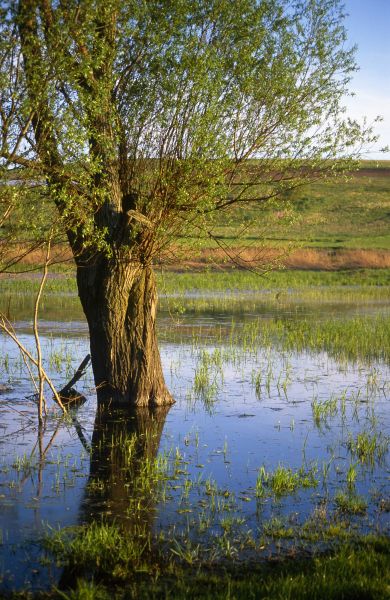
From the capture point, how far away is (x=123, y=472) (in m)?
12.3

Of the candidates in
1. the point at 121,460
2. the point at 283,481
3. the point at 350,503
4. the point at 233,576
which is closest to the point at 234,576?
the point at 233,576

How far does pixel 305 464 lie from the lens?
1280cm

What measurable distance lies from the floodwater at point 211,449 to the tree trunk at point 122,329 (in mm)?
718

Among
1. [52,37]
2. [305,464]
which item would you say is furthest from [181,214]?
[305,464]

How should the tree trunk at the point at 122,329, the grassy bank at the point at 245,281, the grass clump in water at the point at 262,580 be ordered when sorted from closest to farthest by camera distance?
1. the grass clump in water at the point at 262,580
2. the tree trunk at the point at 122,329
3. the grassy bank at the point at 245,281

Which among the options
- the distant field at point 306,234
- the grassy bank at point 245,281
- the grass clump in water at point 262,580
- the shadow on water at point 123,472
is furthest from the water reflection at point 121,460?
the grassy bank at point 245,281

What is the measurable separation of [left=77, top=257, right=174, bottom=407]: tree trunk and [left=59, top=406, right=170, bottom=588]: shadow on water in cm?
48

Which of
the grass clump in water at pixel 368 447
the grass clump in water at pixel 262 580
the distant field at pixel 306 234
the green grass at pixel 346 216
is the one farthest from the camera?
the green grass at pixel 346 216

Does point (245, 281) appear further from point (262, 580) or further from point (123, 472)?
point (262, 580)

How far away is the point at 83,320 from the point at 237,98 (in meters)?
18.0

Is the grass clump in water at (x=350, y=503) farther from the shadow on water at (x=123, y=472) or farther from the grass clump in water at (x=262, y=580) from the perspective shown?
the shadow on water at (x=123, y=472)

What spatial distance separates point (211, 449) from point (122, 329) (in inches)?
148

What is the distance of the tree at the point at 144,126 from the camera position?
44.3 feet

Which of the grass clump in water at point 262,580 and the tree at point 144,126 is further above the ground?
the tree at point 144,126
